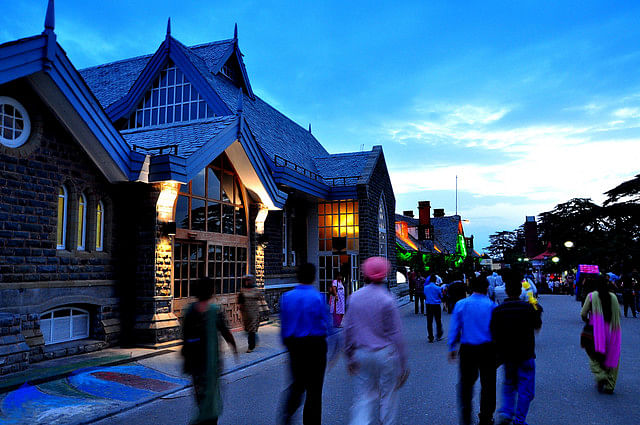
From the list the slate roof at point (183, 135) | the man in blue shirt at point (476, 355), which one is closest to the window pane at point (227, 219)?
the slate roof at point (183, 135)

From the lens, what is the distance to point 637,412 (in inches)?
251

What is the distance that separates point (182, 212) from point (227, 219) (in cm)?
206

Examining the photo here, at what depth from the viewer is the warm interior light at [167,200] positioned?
12.0 meters

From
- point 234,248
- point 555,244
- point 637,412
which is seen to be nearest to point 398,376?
point 637,412

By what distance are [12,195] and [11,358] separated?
297cm

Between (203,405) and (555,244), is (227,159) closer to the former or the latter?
(203,405)

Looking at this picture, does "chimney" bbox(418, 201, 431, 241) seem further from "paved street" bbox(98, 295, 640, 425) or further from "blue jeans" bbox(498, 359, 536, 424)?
"blue jeans" bbox(498, 359, 536, 424)

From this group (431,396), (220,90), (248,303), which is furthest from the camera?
(220,90)

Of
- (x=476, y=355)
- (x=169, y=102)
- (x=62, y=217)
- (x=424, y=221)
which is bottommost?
(x=476, y=355)

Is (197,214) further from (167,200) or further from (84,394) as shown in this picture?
(84,394)

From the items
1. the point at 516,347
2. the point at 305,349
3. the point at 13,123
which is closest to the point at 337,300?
the point at 13,123

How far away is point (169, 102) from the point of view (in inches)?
733

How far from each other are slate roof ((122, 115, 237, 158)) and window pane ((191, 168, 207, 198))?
3.21ft

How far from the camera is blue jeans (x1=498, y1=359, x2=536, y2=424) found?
5.56m
